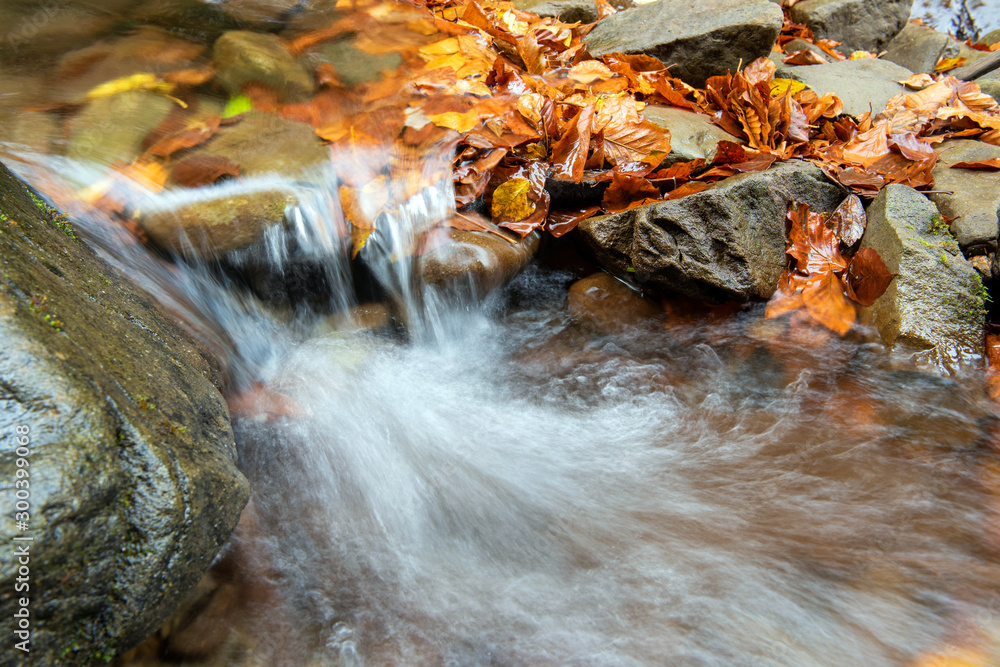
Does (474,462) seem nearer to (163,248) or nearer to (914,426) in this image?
(163,248)

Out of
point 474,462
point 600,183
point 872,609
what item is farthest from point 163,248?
point 872,609

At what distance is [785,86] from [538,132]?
6.95ft

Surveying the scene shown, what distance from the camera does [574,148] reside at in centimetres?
311

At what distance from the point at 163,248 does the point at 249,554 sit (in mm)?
1515

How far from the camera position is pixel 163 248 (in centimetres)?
243

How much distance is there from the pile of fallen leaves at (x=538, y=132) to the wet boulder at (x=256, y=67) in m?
0.07

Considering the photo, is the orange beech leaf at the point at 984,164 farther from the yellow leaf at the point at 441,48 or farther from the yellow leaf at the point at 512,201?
the yellow leaf at the point at 441,48

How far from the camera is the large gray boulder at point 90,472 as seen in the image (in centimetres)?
103

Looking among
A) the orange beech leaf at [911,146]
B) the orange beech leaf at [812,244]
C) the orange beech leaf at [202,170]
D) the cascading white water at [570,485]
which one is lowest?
the cascading white water at [570,485]

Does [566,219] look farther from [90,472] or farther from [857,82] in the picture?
[857,82]

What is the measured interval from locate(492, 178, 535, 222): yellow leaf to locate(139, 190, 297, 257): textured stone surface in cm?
117

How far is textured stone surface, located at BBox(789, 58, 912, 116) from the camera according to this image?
12.9ft

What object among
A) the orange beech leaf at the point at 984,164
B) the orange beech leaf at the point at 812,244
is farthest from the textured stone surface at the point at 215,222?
the orange beech leaf at the point at 984,164

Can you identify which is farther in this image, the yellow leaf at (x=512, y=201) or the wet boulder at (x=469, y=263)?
the yellow leaf at (x=512, y=201)
